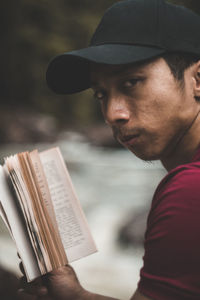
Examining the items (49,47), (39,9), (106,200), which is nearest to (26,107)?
(49,47)

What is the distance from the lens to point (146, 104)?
4.20 ft

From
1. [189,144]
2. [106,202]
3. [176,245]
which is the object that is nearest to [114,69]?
[189,144]

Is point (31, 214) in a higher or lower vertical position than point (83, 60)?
lower

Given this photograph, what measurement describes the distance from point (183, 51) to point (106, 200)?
5230mm

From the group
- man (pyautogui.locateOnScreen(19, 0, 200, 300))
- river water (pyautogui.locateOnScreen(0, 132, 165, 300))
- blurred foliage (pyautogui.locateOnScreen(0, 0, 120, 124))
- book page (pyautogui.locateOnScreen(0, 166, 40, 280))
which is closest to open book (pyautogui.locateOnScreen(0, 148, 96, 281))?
book page (pyautogui.locateOnScreen(0, 166, 40, 280))

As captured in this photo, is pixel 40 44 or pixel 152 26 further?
pixel 40 44

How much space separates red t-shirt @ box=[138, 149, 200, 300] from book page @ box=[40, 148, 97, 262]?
38 cm

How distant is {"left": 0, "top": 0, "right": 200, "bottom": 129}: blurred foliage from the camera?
10.3m

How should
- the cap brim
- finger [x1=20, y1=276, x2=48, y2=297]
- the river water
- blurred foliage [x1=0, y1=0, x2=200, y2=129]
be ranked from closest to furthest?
Answer: the cap brim, finger [x1=20, y1=276, x2=48, y2=297], the river water, blurred foliage [x1=0, y1=0, x2=200, y2=129]

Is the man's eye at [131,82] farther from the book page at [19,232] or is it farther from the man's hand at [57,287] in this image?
the man's hand at [57,287]

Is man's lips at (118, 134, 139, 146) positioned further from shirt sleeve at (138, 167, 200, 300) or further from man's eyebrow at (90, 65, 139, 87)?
shirt sleeve at (138, 167, 200, 300)

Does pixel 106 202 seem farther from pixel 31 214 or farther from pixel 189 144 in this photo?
pixel 31 214

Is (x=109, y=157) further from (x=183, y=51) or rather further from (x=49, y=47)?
(x=183, y=51)

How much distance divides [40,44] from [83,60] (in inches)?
365
